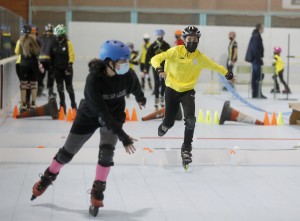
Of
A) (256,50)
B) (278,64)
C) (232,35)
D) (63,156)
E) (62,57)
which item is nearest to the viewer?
(63,156)

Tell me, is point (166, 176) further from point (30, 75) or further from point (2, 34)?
point (30, 75)

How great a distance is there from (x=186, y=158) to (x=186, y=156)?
0.03 m

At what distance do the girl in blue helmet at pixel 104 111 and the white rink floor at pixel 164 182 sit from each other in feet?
0.88

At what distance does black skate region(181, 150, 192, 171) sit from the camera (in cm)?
790

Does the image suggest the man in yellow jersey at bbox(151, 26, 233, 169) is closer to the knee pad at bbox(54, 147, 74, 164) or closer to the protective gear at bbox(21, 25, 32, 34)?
the knee pad at bbox(54, 147, 74, 164)

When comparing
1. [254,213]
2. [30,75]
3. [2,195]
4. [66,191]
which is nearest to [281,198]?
[254,213]

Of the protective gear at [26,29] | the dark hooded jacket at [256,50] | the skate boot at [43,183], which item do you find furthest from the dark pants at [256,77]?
the skate boot at [43,183]

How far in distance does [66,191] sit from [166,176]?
1321 millimetres

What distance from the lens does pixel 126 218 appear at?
5.61 m

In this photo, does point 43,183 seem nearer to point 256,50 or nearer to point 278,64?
point 256,50

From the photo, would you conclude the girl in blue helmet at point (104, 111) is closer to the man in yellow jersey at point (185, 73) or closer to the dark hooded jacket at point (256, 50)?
the man in yellow jersey at point (185, 73)

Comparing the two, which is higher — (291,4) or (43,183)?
(291,4)

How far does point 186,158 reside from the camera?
26.1 feet

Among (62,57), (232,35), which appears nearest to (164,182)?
(62,57)
